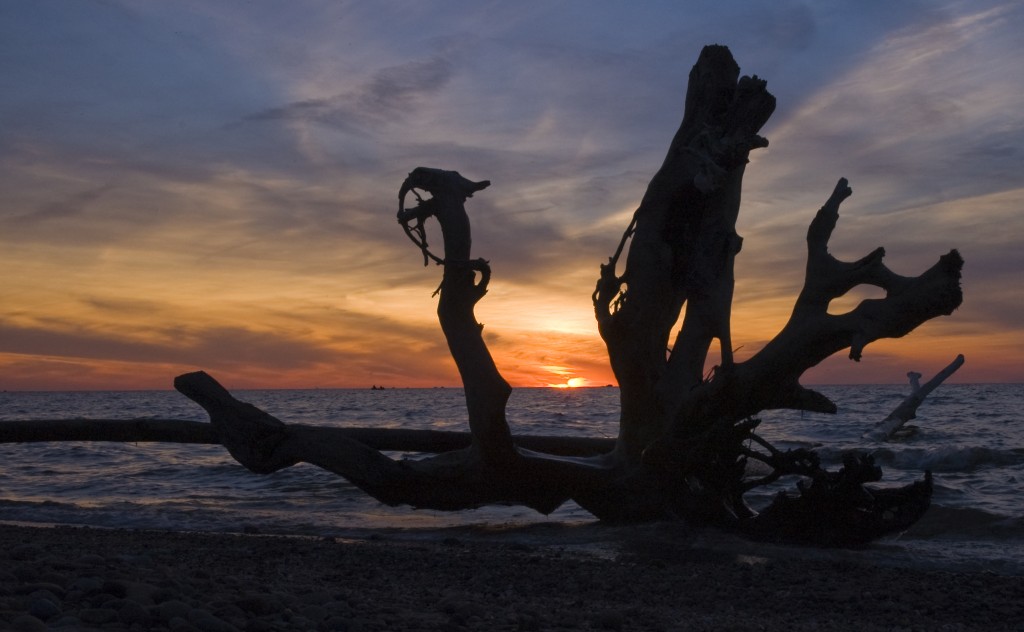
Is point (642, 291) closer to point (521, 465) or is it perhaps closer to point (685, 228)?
point (685, 228)

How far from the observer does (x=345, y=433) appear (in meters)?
10.4

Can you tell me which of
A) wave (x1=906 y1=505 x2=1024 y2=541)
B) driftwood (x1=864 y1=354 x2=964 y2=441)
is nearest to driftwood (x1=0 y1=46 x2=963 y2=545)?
wave (x1=906 y1=505 x2=1024 y2=541)

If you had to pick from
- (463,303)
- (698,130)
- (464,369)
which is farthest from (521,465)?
(698,130)

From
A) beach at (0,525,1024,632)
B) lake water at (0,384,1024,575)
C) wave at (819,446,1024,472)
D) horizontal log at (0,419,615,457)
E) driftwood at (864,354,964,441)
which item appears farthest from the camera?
driftwood at (864,354,964,441)

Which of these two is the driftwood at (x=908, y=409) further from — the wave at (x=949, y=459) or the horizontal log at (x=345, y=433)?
the horizontal log at (x=345, y=433)

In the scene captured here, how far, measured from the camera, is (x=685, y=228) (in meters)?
9.14

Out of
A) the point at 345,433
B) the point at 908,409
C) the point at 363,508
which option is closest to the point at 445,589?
the point at 345,433

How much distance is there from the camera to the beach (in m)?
4.41

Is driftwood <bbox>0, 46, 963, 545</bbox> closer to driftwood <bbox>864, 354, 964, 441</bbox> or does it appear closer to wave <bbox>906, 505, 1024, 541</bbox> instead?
wave <bbox>906, 505, 1024, 541</bbox>

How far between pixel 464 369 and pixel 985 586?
4848 millimetres

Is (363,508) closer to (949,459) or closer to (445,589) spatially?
(445,589)

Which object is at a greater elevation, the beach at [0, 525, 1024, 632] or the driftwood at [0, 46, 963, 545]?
the driftwood at [0, 46, 963, 545]

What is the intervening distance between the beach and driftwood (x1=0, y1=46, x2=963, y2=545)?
70cm

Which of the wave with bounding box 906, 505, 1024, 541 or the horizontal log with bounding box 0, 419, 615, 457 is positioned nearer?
the wave with bounding box 906, 505, 1024, 541
